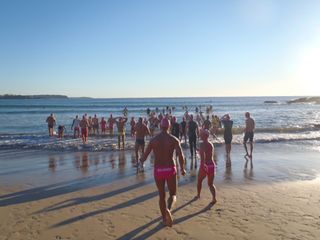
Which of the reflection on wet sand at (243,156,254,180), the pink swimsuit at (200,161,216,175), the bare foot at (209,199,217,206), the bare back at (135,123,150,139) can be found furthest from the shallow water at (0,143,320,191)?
the pink swimsuit at (200,161,216,175)

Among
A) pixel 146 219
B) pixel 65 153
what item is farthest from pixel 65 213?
pixel 65 153

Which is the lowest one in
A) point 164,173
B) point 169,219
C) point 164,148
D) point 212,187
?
point 169,219

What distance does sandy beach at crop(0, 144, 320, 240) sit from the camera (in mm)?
6137

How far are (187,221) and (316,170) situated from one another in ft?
22.2

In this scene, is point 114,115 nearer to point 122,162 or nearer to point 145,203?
point 122,162

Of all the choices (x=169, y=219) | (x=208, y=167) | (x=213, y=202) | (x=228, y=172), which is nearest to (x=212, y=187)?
(x=213, y=202)

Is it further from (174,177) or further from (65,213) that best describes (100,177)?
(174,177)

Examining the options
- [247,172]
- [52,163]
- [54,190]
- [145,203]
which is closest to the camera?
[145,203]

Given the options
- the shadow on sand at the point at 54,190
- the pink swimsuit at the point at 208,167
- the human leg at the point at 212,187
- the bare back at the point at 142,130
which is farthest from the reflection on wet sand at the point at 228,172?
the bare back at the point at 142,130

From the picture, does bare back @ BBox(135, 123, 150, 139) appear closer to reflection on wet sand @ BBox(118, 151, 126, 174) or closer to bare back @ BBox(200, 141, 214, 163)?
reflection on wet sand @ BBox(118, 151, 126, 174)

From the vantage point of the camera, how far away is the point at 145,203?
7809 mm

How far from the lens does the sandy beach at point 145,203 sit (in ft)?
20.1

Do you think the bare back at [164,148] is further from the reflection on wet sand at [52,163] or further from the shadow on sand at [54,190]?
the reflection on wet sand at [52,163]

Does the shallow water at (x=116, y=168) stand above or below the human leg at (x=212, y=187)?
below
